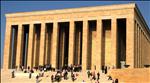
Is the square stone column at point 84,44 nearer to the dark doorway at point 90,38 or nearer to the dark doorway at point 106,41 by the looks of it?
the dark doorway at point 90,38

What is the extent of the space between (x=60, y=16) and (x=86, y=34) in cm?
510

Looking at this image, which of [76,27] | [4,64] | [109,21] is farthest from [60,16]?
[4,64]

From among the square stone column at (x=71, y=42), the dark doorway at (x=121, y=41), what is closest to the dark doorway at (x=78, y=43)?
the square stone column at (x=71, y=42)

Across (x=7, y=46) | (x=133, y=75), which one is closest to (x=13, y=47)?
(x=7, y=46)

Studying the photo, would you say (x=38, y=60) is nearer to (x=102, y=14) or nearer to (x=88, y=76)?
(x=102, y=14)

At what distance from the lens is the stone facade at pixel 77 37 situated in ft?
169

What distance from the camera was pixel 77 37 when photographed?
57.1 metres

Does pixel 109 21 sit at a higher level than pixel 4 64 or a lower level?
higher

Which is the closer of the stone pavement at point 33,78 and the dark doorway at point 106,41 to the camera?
the stone pavement at point 33,78

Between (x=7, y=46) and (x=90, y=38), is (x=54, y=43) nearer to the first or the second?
(x=90, y=38)

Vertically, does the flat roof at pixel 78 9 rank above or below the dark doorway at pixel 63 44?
above

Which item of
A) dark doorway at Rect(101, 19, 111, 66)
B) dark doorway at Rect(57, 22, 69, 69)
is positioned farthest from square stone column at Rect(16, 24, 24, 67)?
dark doorway at Rect(101, 19, 111, 66)

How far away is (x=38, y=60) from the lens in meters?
57.6

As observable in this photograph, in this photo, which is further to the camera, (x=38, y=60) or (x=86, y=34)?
(x=38, y=60)
